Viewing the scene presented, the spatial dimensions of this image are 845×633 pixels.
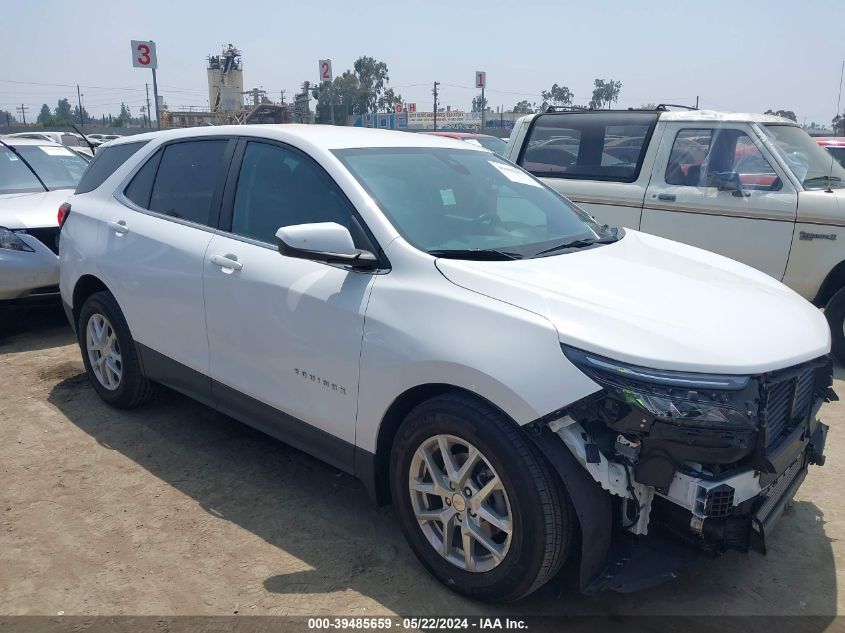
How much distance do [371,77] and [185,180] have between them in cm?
10793

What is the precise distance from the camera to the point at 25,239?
603 centimetres

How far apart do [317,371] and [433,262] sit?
0.73m

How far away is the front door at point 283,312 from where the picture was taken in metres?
2.97

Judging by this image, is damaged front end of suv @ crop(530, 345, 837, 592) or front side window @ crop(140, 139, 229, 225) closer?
damaged front end of suv @ crop(530, 345, 837, 592)

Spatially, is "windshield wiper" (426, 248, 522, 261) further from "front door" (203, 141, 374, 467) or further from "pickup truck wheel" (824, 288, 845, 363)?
"pickup truck wheel" (824, 288, 845, 363)

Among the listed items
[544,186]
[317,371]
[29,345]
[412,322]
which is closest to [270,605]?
[317,371]

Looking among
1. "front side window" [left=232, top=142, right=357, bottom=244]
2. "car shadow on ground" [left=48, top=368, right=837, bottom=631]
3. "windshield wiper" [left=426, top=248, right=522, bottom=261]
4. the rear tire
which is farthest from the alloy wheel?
the rear tire

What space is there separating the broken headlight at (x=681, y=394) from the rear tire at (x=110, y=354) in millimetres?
3148

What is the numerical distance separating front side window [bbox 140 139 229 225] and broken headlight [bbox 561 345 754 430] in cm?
246

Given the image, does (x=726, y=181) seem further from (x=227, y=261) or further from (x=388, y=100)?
(x=388, y=100)

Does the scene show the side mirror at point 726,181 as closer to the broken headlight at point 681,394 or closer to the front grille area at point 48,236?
the broken headlight at point 681,394

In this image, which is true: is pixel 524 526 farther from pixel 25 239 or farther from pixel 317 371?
pixel 25 239

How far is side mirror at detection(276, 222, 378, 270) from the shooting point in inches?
112

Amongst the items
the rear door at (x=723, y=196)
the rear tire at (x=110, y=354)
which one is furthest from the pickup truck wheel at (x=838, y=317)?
the rear tire at (x=110, y=354)
